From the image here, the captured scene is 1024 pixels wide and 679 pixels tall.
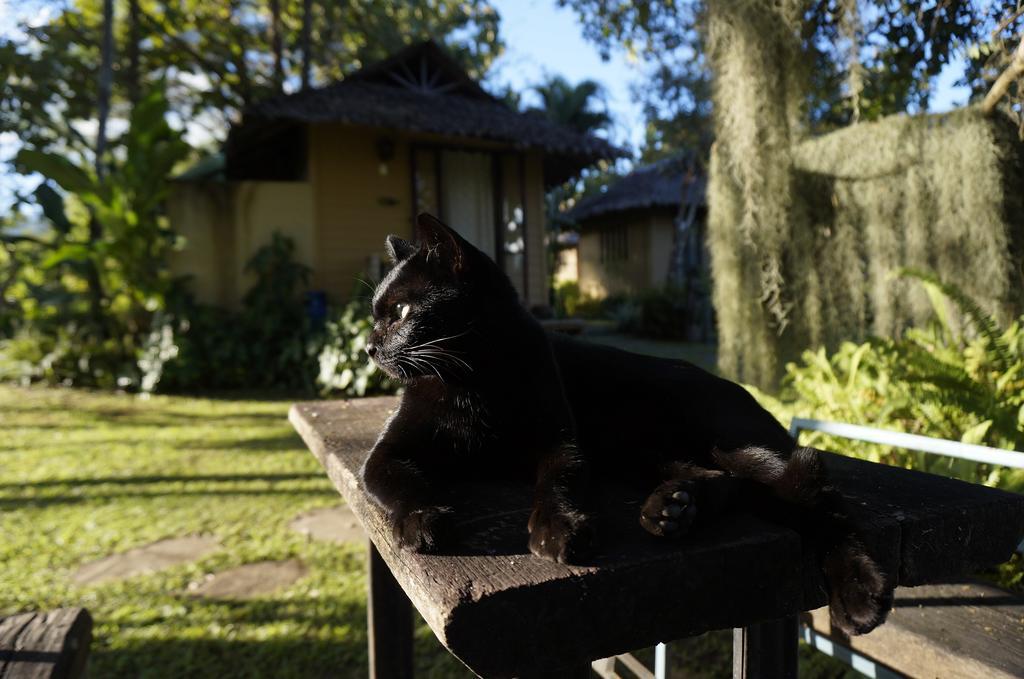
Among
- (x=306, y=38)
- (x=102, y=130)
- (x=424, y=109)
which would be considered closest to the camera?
(x=102, y=130)

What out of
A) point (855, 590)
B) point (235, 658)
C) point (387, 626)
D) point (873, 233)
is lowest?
point (235, 658)

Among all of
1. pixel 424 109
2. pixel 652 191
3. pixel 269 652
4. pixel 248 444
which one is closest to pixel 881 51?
pixel 269 652

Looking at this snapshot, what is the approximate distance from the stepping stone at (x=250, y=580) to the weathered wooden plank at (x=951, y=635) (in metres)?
2.47

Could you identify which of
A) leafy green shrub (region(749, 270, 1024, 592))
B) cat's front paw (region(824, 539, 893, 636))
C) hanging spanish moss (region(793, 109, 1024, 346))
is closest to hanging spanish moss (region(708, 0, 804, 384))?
hanging spanish moss (region(793, 109, 1024, 346))

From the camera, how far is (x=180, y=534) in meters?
3.68

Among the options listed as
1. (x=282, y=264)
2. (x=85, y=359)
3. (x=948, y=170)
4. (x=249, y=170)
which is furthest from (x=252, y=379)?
(x=948, y=170)

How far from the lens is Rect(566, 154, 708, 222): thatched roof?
14969 mm

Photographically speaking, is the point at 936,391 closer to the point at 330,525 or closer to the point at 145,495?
the point at 330,525

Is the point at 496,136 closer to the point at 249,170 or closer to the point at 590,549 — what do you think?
the point at 249,170

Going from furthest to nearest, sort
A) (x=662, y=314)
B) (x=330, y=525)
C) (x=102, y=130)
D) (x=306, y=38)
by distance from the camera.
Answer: (x=662, y=314), (x=306, y=38), (x=102, y=130), (x=330, y=525)

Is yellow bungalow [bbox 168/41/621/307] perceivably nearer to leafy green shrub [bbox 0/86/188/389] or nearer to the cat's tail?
leafy green shrub [bbox 0/86/188/389]

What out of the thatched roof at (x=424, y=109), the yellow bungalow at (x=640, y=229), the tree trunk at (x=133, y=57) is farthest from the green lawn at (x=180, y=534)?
the yellow bungalow at (x=640, y=229)

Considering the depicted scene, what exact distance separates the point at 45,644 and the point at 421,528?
132 centimetres

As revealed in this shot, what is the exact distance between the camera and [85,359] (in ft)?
27.6
